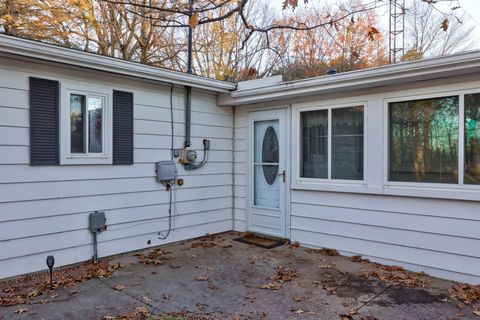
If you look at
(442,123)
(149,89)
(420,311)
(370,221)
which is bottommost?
(420,311)

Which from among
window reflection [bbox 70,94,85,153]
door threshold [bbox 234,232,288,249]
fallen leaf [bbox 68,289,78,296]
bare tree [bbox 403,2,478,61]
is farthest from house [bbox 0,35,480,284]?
bare tree [bbox 403,2,478,61]

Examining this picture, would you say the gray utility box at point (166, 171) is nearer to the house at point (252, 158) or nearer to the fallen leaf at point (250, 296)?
the house at point (252, 158)

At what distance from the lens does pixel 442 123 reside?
387 centimetres

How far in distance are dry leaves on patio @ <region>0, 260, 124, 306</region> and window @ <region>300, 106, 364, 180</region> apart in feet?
9.44

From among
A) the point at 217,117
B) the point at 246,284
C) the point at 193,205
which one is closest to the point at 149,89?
the point at 217,117

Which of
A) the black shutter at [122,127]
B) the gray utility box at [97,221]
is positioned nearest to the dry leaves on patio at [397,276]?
the gray utility box at [97,221]

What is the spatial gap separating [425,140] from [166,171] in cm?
329

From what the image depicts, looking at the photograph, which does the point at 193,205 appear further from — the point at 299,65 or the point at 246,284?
the point at 299,65

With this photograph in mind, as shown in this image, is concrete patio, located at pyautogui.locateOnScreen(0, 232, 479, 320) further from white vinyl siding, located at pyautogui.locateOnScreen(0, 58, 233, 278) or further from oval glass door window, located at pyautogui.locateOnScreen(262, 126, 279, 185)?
oval glass door window, located at pyautogui.locateOnScreen(262, 126, 279, 185)

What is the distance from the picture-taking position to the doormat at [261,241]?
5.06 meters

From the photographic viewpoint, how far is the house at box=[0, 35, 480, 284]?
11.9 feet

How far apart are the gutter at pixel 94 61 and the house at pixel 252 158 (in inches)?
0.7

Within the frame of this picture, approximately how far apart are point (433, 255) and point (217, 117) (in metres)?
3.57

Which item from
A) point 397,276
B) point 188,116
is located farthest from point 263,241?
point 188,116
